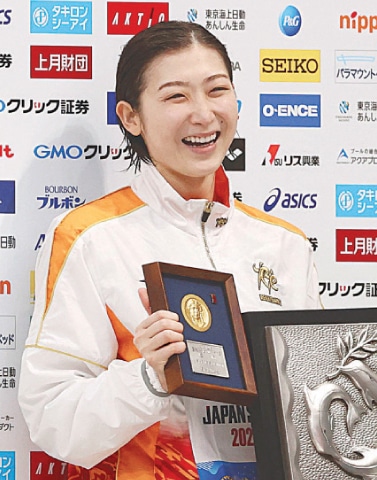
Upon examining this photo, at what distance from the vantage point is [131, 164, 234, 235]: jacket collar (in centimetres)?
183

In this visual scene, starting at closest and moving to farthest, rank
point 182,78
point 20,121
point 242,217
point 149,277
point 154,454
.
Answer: point 149,277 < point 154,454 < point 182,78 < point 242,217 < point 20,121

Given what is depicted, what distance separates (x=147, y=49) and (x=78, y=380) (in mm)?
661

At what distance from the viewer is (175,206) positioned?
1.84 m

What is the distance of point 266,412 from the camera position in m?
1.60

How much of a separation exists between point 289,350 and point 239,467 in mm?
245

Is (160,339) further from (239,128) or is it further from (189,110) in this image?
(239,128)

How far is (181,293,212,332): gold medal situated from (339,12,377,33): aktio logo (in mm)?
929

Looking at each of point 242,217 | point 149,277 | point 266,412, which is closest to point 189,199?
point 242,217

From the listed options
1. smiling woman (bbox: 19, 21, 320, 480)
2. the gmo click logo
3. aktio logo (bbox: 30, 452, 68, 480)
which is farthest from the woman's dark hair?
aktio logo (bbox: 30, 452, 68, 480)

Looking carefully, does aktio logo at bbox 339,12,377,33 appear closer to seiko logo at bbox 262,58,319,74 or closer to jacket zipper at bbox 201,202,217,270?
seiko logo at bbox 262,58,319,74

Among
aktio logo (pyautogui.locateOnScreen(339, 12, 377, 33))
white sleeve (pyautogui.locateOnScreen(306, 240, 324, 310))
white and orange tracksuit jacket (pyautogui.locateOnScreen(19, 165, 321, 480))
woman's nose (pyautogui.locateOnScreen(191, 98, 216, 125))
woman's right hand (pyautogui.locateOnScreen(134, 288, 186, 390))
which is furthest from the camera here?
aktio logo (pyautogui.locateOnScreen(339, 12, 377, 33))

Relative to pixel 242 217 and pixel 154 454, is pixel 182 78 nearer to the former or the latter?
pixel 242 217

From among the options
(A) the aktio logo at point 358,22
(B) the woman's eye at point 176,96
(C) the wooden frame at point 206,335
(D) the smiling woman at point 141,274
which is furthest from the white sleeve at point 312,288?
(A) the aktio logo at point 358,22

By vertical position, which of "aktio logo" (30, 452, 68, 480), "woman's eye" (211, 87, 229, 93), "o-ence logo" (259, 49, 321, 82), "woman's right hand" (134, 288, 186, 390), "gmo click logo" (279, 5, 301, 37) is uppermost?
"gmo click logo" (279, 5, 301, 37)
